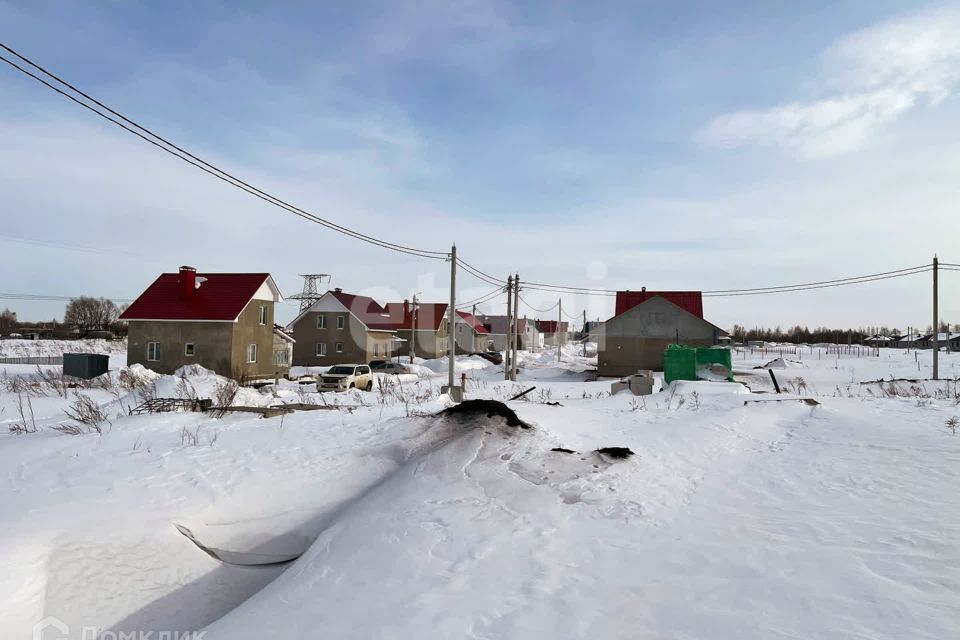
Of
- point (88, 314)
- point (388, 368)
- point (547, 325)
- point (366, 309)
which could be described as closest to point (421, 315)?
point (366, 309)

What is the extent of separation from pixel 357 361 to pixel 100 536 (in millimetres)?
39373

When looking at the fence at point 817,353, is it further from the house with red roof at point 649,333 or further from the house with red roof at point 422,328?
the house with red roof at point 422,328

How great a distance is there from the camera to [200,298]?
30.9 meters

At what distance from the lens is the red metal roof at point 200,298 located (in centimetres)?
3009

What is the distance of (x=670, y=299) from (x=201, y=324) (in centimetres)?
2907

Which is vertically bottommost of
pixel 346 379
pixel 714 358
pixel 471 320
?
pixel 346 379

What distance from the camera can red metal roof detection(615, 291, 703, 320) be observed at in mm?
35625

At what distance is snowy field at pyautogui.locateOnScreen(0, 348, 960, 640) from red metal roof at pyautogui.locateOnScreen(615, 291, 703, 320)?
26229 millimetres

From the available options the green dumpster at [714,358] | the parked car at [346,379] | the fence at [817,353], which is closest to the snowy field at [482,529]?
the green dumpster at [714,358]

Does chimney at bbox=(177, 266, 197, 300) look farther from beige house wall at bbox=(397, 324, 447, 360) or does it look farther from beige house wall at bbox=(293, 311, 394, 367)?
beige house wall at bbox=(397, 324, 447, 360)

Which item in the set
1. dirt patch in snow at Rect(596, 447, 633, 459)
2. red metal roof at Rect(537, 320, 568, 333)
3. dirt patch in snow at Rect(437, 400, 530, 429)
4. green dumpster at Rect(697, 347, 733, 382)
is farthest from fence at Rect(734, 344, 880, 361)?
dirt patch in snow at Rect(596, 447, 633, 459)

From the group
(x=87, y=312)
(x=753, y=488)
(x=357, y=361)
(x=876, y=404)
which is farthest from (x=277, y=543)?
(x=87, y=312)

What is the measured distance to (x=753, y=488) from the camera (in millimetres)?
6273

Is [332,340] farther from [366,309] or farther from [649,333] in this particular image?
[649,333]
